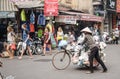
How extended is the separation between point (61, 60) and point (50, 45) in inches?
308

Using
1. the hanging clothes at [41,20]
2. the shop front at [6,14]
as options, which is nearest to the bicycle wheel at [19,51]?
the shop front at [6,14]

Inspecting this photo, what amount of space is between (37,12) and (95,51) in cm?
1384

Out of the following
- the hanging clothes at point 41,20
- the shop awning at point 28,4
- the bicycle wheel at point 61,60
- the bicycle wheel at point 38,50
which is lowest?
the bicycle wheel at point 38,50

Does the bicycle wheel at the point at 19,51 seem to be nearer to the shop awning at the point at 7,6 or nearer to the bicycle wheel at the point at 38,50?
the bicycle wheel at the point at 38,50

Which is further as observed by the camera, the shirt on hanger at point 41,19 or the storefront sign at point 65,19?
the storefront sign at point 65,19

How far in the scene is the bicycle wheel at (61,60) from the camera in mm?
15594

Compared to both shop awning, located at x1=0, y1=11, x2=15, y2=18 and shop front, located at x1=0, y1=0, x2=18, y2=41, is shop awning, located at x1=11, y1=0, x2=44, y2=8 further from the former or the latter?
shop awning, located at x1=0, y1=11, x2=15, y2=18

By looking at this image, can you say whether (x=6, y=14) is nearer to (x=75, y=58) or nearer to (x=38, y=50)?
(x=38, y=50)

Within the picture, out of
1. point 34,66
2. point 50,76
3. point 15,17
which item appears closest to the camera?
point 50,76

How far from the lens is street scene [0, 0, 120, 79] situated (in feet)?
48.7

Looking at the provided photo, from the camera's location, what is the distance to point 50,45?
23.3 metres

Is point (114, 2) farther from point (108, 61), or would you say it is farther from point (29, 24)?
point (108, 61)

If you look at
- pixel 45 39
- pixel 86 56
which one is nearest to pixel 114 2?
pixel 45 39

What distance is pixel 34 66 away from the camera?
680 inches
